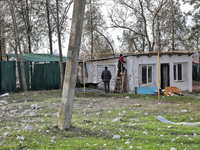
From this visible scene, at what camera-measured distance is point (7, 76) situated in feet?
44.2

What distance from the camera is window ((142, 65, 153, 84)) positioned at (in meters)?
15.2

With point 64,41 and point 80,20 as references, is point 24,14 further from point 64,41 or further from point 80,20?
point 80,20

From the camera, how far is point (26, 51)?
24.7 metres

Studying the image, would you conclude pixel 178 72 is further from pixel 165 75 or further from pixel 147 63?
pixel 147 63

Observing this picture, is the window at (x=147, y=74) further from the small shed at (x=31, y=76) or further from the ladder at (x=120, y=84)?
the small shed at (x=31, y=76)

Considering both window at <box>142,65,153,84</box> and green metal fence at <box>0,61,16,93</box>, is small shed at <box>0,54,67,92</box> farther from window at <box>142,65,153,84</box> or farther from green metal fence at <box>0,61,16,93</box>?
window at <box>142,65,153,84</box>

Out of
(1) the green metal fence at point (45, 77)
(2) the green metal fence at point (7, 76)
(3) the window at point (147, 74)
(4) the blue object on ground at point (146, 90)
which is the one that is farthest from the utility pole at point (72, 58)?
(3) the window at point (147, 74)

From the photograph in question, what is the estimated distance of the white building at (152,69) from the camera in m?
14.8

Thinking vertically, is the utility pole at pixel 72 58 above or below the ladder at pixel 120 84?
above

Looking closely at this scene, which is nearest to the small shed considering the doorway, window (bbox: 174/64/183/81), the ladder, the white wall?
the ladder

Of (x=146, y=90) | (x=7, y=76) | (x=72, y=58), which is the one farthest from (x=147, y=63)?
(x=72, y=58)

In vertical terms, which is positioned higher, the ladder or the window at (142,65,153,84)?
the window at (142,65,153,84)

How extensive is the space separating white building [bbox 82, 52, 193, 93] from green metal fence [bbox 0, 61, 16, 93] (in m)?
6.80

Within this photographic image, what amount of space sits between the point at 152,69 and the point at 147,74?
560 millimetres
